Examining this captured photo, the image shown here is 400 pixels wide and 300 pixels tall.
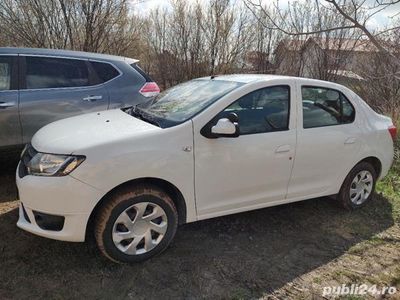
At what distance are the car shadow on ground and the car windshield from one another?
46.5 inches

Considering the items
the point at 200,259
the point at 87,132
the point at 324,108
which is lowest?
the point at 200,259

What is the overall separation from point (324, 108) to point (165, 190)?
6.64ft

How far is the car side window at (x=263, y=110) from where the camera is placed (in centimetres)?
359

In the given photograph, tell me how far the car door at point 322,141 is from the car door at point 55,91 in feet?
8.80

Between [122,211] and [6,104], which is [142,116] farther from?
[6,104]

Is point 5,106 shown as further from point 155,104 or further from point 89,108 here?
point 155,104

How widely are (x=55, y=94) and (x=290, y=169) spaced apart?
3.07 m

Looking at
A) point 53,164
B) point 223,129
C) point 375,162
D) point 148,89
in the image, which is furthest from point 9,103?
point 375,162

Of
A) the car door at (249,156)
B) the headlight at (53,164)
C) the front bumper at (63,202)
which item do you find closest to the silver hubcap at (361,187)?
the car door at (249,156)

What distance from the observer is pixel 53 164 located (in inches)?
116

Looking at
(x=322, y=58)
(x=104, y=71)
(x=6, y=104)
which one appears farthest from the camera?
(x=322, y=58)

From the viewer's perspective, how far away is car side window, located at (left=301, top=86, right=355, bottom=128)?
3.99 metres

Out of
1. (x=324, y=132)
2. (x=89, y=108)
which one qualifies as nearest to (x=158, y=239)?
(x=324, y=132)

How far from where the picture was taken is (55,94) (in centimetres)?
488
